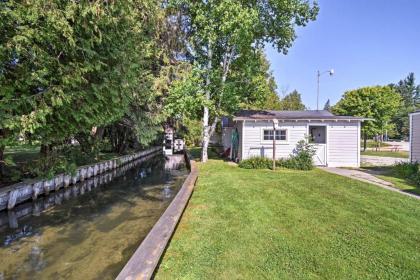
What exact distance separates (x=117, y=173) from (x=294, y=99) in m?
31.1

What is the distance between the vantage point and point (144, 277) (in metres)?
3.69

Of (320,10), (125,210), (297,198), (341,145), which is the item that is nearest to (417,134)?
(341,145)

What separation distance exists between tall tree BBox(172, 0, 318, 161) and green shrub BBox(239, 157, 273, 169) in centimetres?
384

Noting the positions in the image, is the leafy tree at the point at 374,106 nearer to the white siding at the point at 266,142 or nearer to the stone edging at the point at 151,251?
the white siding at the point at 266,142

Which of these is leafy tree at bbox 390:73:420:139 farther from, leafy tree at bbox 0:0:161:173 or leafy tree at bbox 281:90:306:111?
leafy tree at bbox 0:0:161:173

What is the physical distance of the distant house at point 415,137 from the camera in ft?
41.8

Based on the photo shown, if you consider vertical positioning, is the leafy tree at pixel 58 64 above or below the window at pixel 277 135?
above

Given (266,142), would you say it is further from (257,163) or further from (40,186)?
(40,186)

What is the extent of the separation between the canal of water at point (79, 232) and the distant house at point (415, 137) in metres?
10.3

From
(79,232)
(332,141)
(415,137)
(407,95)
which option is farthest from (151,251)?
(407,95)

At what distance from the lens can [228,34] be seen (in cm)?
1722

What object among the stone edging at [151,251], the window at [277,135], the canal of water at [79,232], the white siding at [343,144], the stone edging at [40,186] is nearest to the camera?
the stone edging at [151,251]

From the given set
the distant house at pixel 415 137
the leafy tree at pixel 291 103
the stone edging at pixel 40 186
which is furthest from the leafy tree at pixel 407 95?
the stone edging at pixel 40 186

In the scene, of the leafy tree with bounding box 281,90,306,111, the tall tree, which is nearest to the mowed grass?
the tall tree
